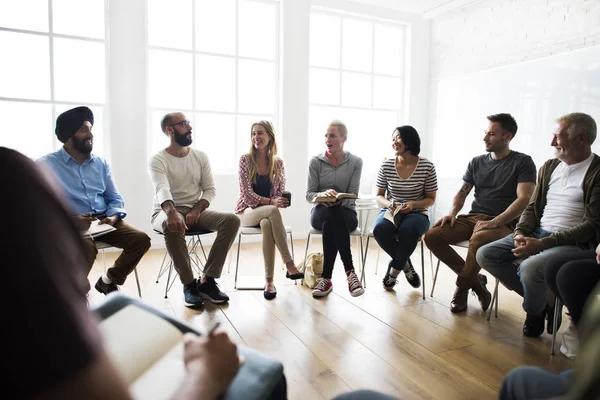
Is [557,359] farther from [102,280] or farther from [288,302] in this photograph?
[102,280]

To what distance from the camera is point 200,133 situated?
522cm

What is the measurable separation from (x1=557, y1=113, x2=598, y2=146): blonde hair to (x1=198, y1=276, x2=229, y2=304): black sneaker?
2.38 m

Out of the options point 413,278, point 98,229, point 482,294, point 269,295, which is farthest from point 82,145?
point 482,294

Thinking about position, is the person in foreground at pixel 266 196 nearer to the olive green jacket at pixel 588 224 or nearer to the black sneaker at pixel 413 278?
the black sneaker at pixel 413 278

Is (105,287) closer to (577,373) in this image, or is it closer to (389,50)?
(577,373)

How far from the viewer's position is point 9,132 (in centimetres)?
438

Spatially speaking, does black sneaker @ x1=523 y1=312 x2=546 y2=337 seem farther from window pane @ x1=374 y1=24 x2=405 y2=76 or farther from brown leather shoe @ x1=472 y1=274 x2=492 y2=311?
window pane @ x1=374 y1=24 x2=405 y2=76

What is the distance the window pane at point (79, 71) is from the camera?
4.51m

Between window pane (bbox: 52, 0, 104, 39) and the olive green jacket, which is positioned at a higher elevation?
window pane (bbox: 52, 0, 104, 39)

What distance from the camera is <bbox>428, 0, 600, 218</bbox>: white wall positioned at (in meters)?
4.35

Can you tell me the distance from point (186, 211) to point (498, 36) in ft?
13.7

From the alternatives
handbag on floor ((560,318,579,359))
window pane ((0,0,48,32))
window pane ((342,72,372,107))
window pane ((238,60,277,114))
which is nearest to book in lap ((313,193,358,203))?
handbag on floor ((560,318,579,359))

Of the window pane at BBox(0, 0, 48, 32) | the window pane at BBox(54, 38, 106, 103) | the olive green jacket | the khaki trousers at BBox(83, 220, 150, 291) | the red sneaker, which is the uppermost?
the window pane at BBox(0, 0, 48, 32)

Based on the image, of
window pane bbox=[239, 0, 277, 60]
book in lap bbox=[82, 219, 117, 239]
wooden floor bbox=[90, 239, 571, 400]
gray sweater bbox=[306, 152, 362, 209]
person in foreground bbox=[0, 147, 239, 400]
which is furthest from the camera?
window pane bbox=[239, 0, 277, 60]
